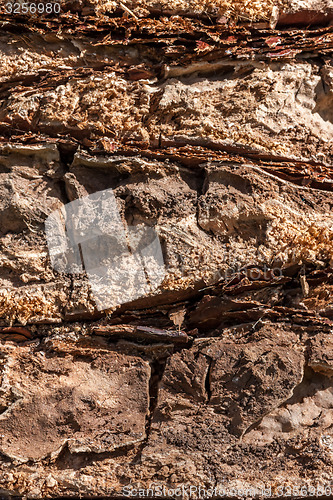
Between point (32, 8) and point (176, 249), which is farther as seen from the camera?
point (32, 8)

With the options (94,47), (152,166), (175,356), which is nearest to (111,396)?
(175,356)

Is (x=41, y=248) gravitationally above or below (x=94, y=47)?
below

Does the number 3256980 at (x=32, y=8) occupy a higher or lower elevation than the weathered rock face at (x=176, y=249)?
higher

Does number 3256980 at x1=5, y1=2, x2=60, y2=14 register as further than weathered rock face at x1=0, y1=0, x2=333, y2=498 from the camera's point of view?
Yes

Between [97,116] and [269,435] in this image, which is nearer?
[269,435]

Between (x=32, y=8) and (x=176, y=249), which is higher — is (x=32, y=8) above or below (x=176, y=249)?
above

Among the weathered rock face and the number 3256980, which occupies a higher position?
the number 3256980

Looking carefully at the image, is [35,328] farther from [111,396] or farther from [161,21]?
[161,21]

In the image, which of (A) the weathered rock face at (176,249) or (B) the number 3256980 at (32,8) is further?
(B) the number 3256980 at (32,8)
